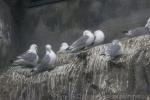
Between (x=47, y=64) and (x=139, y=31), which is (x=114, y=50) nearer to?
(x=139, y=31)

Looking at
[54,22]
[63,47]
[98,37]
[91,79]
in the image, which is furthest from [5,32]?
[91,79]

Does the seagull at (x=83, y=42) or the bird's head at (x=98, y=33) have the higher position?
the bird's head at (x=98, y=33)

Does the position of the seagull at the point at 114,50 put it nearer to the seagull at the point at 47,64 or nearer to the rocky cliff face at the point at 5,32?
the seagull at the point at 47,64

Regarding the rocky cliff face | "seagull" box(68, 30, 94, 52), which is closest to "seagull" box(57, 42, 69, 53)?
"seagull" box(68, 30, 94, 52)

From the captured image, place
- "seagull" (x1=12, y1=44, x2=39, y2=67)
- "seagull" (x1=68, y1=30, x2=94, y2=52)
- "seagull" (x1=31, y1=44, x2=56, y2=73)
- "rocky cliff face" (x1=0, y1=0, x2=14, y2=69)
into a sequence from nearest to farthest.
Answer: "seagull" (x1=31, y1=44, x2=56, y2=73), "seagull" (x1=68, y1=30, x2=94, y2=52), "seagull" (x1=12, y1=44, x2=39, y2=67), "rocky cliff face" (x1=0, y1=0, x2=14, y2=69)

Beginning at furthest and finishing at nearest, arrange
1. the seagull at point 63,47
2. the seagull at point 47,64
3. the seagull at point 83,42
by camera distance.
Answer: the seagull at point 63,47
the seagull at point 83,42
the seagull at point 47,64

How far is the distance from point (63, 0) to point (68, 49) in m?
2.03

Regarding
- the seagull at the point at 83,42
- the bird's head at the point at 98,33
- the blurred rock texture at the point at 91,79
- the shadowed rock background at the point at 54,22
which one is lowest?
the blurred rock texture at the point at 91,79

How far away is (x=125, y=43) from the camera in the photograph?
9.91 metres

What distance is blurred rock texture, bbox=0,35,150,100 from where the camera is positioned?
29.8 feet

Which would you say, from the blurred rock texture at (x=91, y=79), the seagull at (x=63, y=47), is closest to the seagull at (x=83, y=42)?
the blurred rock texture at (x=91, y=79)

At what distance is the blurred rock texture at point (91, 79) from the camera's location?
29.8ft

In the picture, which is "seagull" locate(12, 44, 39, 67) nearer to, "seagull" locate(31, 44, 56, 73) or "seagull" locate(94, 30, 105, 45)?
"seagull" locate(31, 44, 56, 73)

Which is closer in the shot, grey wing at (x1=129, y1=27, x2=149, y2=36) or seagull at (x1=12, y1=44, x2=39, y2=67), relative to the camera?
grey wing at (x1=129, y1=27, x2=149, y2=36)
